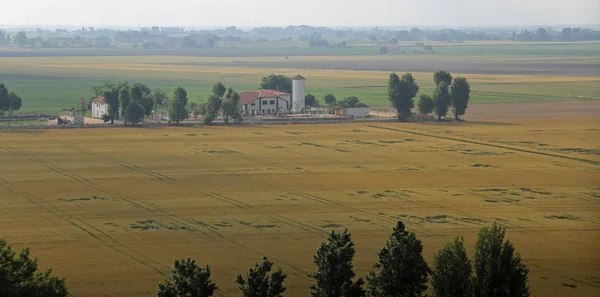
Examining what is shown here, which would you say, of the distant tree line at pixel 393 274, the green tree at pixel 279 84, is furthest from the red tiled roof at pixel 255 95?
the distant tree line at pixel 393 274

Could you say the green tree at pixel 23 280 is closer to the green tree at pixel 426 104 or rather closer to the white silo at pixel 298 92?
the green tree at pixel 426 104

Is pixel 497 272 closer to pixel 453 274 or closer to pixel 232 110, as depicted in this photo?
pixel 453 274

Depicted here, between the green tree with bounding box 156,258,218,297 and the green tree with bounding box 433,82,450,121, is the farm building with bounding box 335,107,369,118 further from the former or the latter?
the green tree with bounding box 156,258,218,297

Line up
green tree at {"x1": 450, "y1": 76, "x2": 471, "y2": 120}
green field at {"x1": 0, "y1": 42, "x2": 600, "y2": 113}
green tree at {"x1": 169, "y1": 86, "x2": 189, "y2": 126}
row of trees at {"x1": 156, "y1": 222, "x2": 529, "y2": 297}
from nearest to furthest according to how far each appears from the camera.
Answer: row of trees at {"x1": 156, "y1": 222, "x2": 529, "y2": 297} → green tree at {"x1": 169, "y1": 86, "x2": 189, "y2": 126} → green tree at {"x1": 450, "y1": 76, "x2": 471, "y2": 120} → green field at {"x1": 0, "y1": 42, "x2": 600, "y2": 113}

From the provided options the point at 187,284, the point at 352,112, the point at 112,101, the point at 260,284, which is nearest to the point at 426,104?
the point at 352,112

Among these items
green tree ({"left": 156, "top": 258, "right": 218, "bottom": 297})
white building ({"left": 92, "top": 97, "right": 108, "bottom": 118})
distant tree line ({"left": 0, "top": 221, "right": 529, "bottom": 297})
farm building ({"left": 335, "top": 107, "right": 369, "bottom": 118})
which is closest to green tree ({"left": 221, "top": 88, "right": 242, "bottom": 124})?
farm building ({"left": 335, "top": 107, "right": 369, "bottom": 118})

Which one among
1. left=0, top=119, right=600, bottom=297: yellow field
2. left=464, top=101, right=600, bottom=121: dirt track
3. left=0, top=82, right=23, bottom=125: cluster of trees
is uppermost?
left=0, top=82, right=23, bottom=125: cluster of trees

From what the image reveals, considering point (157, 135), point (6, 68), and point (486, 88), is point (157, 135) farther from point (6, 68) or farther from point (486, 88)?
point (6, 68)
